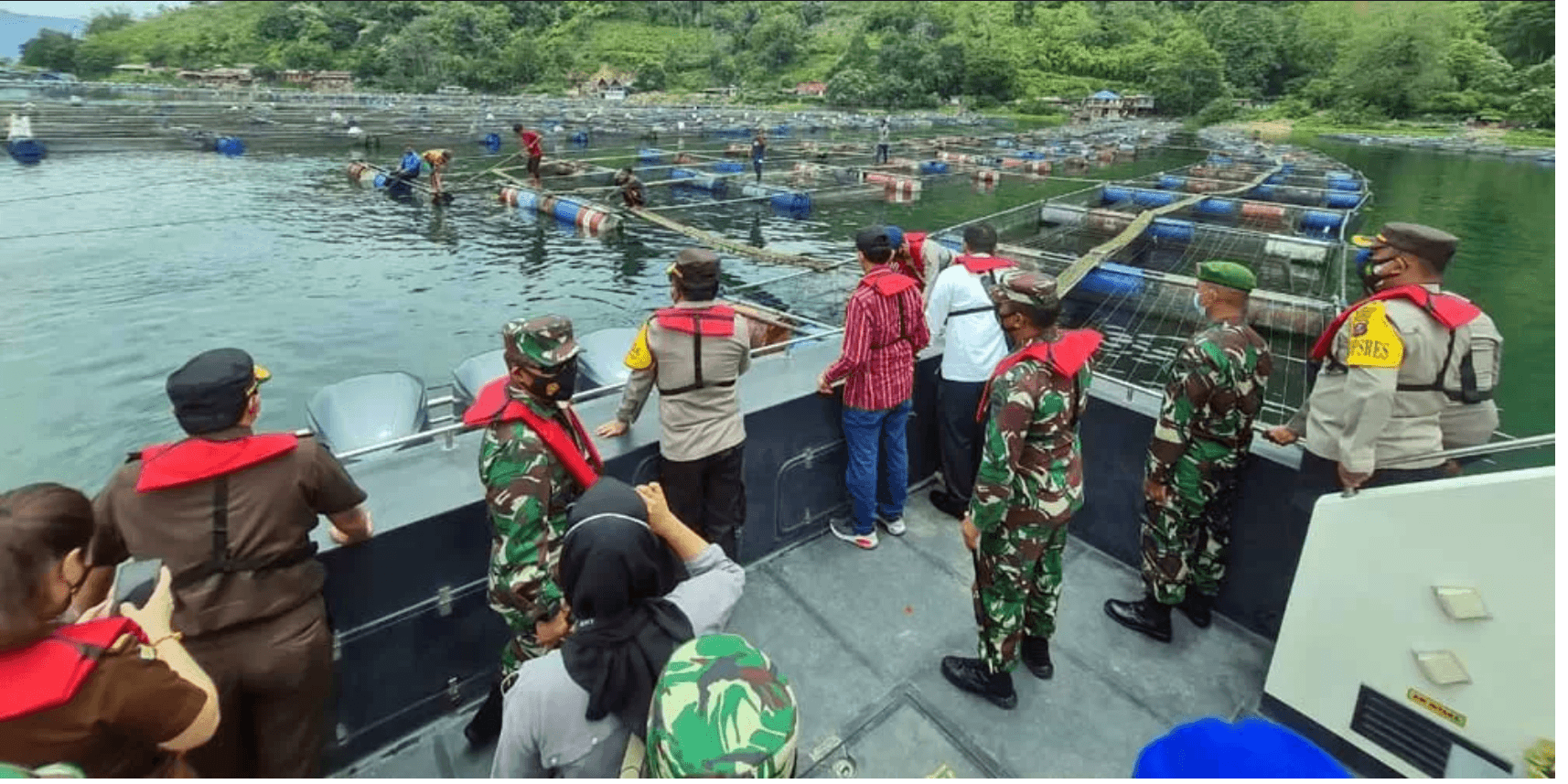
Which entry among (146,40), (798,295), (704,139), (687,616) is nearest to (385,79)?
(146,40)

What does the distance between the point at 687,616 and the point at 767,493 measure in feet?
7.20

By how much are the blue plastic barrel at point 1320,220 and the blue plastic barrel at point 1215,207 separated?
1.85 meters

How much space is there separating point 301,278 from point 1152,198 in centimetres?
2313

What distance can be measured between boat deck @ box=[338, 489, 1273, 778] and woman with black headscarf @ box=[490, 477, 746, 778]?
1.41 meters

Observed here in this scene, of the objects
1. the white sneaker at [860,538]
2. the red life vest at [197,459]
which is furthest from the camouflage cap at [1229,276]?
the red life vest at [197,459]

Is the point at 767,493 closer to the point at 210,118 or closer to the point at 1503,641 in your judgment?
the point at 1503,641

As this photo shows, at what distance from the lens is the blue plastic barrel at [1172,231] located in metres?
16.9

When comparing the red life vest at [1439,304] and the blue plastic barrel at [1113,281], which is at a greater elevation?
the red life vest at [1439,304]

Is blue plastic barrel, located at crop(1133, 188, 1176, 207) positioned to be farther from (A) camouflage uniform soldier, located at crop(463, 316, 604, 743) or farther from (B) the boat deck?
(A) camouflage uniform soldier, located at crop(463, 316, 604, 743)

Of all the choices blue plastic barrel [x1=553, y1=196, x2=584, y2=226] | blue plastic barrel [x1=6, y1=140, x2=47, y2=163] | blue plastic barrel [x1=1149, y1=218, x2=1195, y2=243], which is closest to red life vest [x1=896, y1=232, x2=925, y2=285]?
blue plastic barrel [x1=1149, y1=218, x2=1195, y2=243]

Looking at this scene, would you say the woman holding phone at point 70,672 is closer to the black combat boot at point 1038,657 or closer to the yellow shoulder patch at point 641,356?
the yellow shoulder patch at point 641,356

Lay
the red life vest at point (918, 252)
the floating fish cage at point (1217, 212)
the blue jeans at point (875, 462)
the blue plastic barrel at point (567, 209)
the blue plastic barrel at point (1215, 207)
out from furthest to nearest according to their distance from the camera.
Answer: the blue plastic barrel at point (1215, 207), the floating fish cage at point (1217, 212), the blue plastic barrel at point (567, 209), the red life vest at point (918, 252), the blue jeans at point (875, 462)

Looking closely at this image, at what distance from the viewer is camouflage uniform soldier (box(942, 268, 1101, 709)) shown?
8.62ft

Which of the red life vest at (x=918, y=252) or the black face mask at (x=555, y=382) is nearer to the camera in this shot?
the black face mask at (x=555, y=382)
